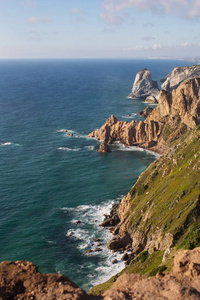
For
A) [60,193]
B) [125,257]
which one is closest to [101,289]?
[125,257]

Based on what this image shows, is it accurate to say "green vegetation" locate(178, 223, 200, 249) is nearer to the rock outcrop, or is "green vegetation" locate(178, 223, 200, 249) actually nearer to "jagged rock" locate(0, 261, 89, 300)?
the rock outcrop

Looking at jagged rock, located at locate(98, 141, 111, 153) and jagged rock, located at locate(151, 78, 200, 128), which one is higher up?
jagged rock, located at locate(151, 78, 200, 128)

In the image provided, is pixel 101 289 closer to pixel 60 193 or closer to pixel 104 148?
pixel 60 193

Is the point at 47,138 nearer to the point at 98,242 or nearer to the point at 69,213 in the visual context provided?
the point at 69,213

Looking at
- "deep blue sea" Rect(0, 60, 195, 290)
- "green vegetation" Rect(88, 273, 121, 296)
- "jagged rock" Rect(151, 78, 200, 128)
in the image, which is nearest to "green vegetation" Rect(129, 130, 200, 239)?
"deep blue sea" Rect(0, 60, 195, 290)

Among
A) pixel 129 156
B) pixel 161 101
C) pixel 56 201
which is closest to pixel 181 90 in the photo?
pixel 161 101

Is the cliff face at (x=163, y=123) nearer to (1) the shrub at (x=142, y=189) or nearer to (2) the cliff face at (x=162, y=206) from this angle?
(2) the cliff face at (x=162, y=206)
